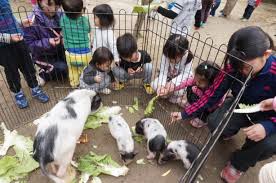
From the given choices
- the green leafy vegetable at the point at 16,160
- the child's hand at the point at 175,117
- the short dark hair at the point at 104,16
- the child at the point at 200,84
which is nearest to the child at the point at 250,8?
the child at the point at 200,84

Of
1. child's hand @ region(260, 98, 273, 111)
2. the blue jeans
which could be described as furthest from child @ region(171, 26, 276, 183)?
the blue jeans

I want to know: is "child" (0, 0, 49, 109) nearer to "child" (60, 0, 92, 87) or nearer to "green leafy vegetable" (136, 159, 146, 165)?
"child" (60, 0, 92, 87)

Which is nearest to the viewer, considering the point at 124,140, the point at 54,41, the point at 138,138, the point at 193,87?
the point at 124,140

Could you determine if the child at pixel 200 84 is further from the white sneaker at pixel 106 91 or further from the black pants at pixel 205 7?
the black pants at pixel 205 7

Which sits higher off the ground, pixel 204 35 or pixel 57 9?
pixel 57 9

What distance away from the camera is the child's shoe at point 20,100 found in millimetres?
3363

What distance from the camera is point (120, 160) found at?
2885 mm

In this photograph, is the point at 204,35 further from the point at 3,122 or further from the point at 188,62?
the point at 3,122

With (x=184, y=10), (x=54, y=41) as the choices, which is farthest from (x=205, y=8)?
(x=54, y=41)

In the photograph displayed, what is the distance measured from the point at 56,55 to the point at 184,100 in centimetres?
194

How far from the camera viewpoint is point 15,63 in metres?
3.23

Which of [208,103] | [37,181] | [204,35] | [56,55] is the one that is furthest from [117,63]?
[204,35]

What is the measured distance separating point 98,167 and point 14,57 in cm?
164

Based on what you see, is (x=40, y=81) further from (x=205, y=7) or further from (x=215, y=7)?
(x=215, y=7)
